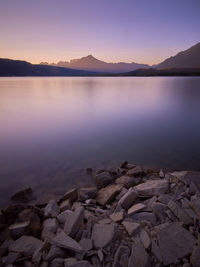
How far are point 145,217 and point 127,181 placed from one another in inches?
68.7

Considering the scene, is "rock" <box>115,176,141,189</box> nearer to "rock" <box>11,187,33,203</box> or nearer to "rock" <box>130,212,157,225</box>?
"rock" <box>130,212,157,225</box>

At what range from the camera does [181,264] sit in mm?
2740

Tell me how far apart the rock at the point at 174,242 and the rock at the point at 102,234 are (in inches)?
36.5

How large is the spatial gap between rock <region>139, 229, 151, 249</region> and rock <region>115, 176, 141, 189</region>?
1.97m

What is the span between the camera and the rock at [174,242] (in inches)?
110

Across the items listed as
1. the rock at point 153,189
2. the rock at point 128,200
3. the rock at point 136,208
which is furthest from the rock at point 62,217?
the rock at point 153,189

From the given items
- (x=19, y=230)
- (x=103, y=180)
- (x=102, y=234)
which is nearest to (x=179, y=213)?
(x=102, y=234)

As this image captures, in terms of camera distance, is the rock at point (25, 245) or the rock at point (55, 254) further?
the rock at point (25, 245)

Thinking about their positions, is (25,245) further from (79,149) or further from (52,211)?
(79,149)

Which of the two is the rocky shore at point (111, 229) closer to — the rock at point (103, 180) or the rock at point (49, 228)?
the rock at point (49, 228)

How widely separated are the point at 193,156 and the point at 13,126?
527 inches

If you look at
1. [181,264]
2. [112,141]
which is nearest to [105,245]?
[181,264]

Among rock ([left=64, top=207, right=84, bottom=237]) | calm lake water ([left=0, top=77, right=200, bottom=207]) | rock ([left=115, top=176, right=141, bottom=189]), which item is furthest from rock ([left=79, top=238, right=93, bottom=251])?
calm lake water ([left=0, top=77, right=200, bottom=207])

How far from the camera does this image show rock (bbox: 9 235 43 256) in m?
3.18
